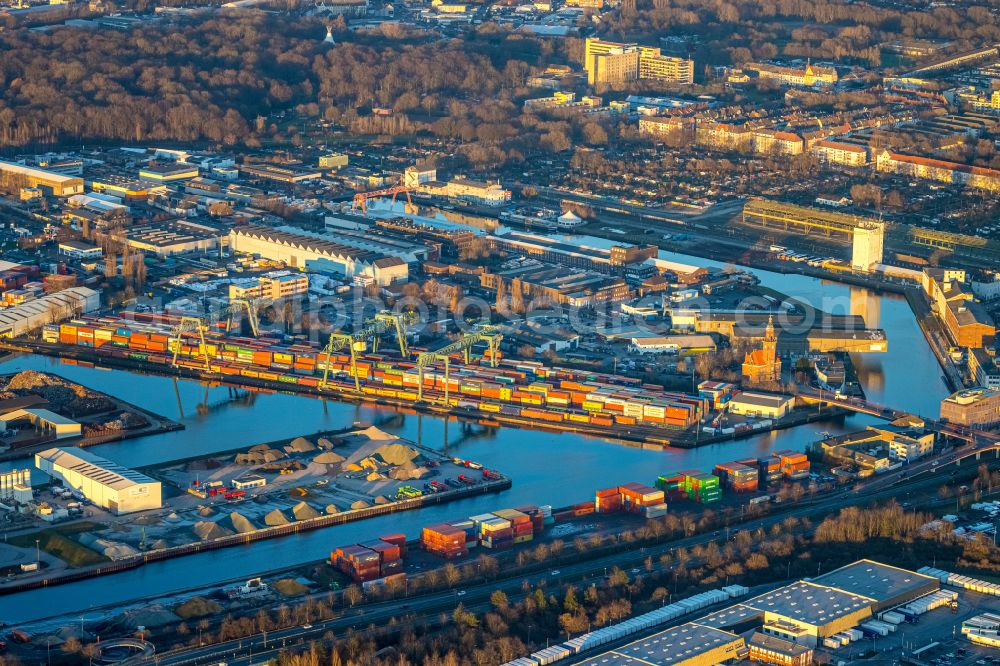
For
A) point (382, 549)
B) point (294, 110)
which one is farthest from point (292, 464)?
point (294, 110)

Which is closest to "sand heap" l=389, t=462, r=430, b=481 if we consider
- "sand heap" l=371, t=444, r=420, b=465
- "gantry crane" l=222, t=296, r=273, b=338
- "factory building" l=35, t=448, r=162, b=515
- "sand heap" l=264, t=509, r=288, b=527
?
"sand heap" l=371, t=444, r=420, b=465

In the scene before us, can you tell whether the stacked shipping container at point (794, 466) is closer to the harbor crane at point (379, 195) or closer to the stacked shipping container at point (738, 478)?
the stacked shipping container at point (738, 478)

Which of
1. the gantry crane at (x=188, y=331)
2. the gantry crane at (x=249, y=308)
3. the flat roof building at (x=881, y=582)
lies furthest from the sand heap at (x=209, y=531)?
the gantry crane at (x=249, y=308)

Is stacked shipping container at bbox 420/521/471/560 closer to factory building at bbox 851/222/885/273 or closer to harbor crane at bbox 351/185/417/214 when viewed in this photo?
factory building at bbox 851/222/885/273

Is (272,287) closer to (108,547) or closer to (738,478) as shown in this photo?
(738,478)

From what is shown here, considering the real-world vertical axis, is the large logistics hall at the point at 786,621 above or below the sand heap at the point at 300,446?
above

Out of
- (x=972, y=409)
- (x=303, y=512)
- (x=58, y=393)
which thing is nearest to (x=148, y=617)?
(x=303, y=512)
